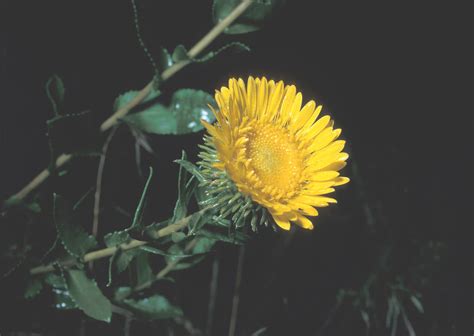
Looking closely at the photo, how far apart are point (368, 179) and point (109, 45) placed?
1563mm

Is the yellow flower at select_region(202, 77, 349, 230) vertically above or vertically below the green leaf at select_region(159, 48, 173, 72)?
below

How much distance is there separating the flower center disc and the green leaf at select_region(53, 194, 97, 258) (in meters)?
0.66

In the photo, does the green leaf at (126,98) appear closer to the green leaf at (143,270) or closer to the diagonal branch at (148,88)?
the diagonal branch at (148,88)

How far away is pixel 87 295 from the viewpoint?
218 cm

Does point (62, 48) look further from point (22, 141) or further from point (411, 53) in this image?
point (411, 53)

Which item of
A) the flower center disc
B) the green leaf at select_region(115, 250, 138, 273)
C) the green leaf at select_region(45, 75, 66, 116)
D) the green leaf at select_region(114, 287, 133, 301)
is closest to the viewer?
the flower center disc

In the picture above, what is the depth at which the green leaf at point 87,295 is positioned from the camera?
2.14m

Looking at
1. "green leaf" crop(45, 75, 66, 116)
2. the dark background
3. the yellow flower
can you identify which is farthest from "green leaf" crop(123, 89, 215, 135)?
the yellow flower

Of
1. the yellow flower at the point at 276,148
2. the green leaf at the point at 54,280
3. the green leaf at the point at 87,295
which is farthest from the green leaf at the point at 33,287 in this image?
the yellow flower at the point at 276,148

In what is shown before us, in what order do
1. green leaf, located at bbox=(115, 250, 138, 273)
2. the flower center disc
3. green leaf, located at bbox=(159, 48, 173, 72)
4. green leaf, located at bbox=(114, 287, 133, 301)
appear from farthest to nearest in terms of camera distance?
1. green leaf, located at bbox=(114, 287, 133, 301)
2. green leaf, located at bbox=(159, 48, 173, 72)
3. green leaf, located at bbox=(115, 250, 138, 273)
4. the flower center disc

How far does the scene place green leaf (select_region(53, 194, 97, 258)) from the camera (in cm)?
207

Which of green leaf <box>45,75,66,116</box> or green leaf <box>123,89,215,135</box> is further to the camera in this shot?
green leaf <box>123,89,215,135</box>

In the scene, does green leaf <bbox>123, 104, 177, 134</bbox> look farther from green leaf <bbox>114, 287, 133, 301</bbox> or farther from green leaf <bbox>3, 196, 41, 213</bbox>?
green leaf <bbox>114, 287, 133, 301</bbox>

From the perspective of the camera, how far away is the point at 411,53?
9.82 feet
